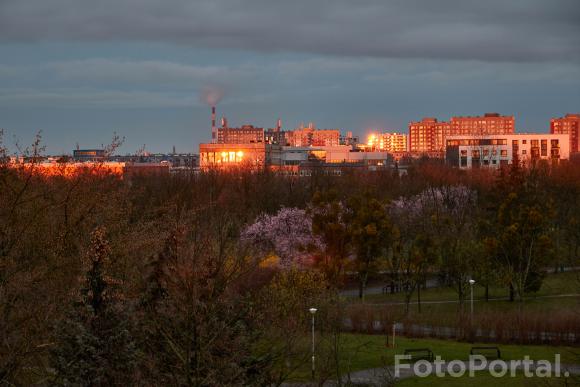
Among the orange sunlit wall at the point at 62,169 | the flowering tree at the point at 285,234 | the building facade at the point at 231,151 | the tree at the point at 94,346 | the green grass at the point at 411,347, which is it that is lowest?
the green grass at the point at 411,347

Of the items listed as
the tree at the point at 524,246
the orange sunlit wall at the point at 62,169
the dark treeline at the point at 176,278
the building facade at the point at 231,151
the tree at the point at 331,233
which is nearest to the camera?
the dark treeline at the point at 176,278

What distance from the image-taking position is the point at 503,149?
126m

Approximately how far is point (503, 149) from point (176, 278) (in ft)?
382

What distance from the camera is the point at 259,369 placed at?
53.3ft

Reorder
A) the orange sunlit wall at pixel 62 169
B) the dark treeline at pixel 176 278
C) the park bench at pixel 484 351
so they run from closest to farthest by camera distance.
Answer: the dark treeline at pixel 176 278
the orange sunlit wall at pixel 62 169
the park bench at pixel 484 351

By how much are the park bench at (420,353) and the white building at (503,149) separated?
9617 cm

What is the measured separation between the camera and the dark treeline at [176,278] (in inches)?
586

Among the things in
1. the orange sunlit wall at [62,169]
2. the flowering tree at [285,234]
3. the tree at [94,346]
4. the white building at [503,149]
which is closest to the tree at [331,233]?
the flowering tree at [285,234]

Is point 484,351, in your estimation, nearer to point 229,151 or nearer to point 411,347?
point 411,347

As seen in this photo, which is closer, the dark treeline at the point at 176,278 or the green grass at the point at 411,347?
the dark treeline at the point at 176,278

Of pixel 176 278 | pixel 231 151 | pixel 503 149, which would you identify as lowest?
pixel 176 278

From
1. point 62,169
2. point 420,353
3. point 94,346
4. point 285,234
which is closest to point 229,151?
point 285,234

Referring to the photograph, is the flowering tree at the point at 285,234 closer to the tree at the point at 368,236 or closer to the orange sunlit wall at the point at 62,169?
the tree at the point at 368,236

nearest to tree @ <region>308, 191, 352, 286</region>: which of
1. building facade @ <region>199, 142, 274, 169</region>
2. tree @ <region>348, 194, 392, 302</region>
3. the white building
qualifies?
tree @ <region>348, 194, 392, 302</region>
